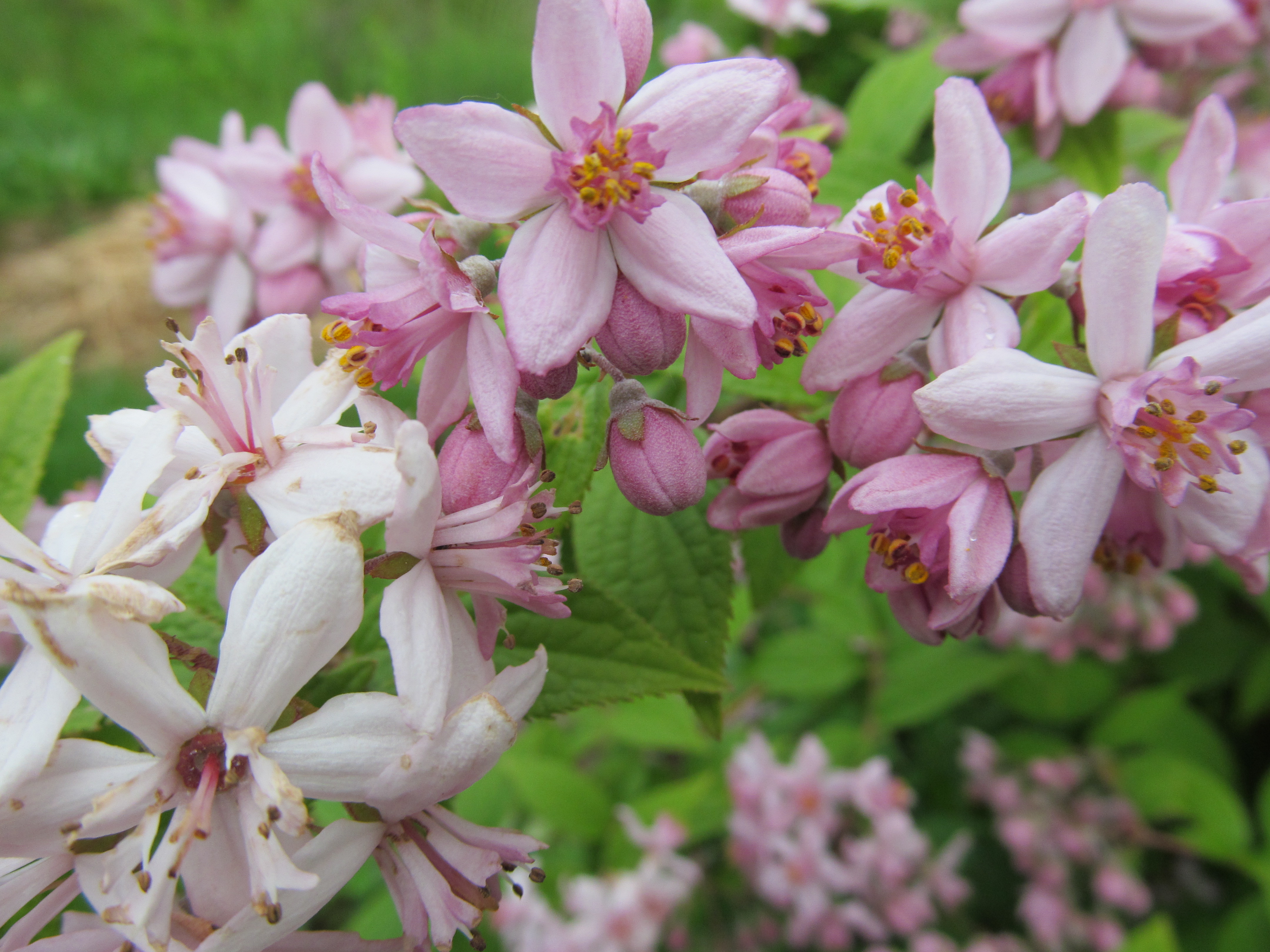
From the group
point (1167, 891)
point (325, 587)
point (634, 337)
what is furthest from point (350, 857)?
point (1167, 891)

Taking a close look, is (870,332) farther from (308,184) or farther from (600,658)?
(308,184)

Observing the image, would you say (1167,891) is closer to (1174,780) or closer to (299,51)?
(1174,780)

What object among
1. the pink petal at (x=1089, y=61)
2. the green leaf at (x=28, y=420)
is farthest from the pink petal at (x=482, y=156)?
the pink petal at (x=1089, y=61)

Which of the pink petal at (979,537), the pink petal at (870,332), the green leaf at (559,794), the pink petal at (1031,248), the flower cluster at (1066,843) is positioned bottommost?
the flower cluster at (1066,843)

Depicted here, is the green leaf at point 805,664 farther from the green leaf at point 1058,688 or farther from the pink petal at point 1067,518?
the pink petal at point 1067,518

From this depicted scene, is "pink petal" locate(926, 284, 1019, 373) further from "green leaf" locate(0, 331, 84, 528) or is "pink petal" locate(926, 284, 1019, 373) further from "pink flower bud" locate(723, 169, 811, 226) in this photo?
"green leaf" locate(0, 331, 84, 528)

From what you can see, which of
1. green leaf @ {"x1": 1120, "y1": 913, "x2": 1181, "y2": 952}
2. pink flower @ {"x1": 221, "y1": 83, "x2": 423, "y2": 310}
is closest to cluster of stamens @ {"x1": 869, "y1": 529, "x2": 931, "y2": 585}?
pink flower @ {"x1": 221, "y1": 83, "x2": 423, "y2": 310}

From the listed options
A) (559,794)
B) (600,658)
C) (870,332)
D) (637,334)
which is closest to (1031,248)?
(870,332)
